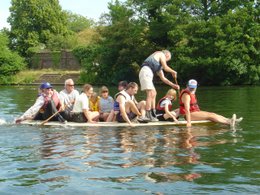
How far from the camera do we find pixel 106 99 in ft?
47.0

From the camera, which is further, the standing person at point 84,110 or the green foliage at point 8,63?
the green foliage at point 8,63

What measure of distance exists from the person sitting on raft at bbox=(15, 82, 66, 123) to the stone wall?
4924 centimetres

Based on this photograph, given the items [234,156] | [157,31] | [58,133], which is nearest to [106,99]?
[58,133]

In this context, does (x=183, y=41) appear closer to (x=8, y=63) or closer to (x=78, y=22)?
(x=8, y=63)

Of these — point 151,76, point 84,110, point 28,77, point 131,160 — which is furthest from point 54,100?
point 28,77

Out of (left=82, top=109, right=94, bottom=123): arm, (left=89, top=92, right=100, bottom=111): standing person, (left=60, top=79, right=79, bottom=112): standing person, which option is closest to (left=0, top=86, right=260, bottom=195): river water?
(left=82, top=109, right=94, bottom=123): arm

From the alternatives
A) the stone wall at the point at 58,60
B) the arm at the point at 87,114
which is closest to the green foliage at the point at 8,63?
the stone wall at the point at 58,60

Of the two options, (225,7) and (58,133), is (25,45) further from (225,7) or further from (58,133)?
(58,133)

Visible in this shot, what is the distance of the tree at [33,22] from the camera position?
7381 cm

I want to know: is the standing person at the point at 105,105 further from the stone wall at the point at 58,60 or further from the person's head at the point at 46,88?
the stone wall at the point at 58,60

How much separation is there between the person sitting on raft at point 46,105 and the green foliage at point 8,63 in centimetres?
4858

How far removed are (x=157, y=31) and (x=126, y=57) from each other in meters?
4.78

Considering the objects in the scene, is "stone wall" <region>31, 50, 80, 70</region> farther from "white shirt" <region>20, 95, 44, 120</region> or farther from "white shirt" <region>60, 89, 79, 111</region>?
"white shirt" <region>20, 95, 44, 120</region>

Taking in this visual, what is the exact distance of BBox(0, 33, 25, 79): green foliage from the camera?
61.4 metres
